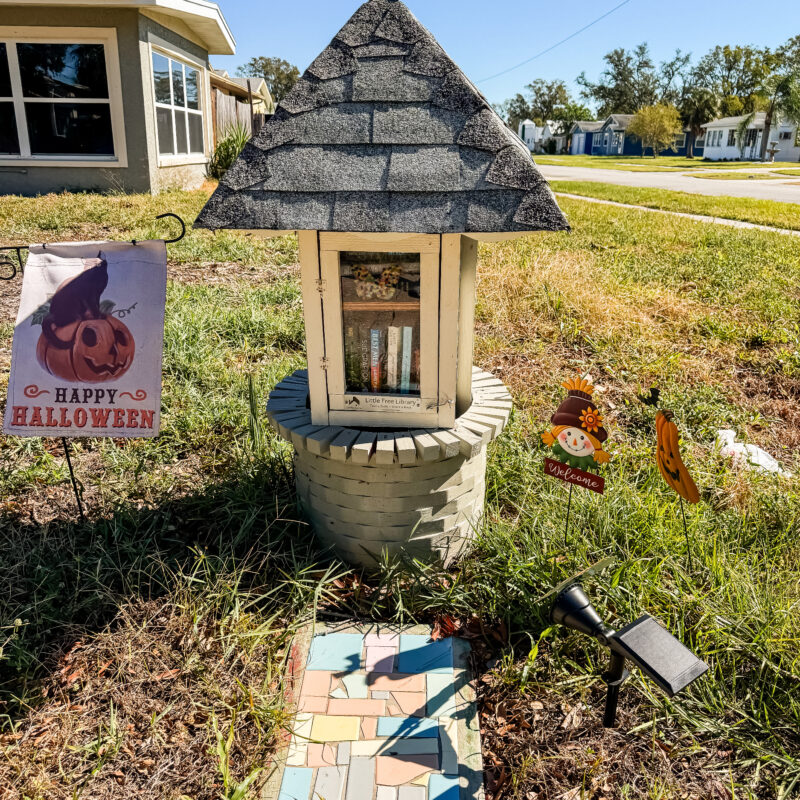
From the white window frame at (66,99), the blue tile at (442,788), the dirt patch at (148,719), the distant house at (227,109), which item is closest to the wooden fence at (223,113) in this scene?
the distant house at (227,109)

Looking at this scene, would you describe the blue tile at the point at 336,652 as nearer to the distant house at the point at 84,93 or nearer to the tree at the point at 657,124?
the distant house at the point at 84,93

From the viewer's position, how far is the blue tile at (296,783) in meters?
1.92

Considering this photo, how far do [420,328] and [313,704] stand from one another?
1422 mm

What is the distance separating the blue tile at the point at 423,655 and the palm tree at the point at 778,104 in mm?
52940

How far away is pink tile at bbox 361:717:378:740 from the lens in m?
2.14

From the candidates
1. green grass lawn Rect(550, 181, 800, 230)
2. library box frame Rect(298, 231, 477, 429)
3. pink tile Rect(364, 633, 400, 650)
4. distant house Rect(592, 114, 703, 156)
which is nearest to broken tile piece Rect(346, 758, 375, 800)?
pink tile Rect(364, 633, 400, 650)

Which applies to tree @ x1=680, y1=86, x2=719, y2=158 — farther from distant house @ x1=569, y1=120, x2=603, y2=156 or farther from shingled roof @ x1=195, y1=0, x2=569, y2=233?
shingled roof @ x1=195, y1=0, x2=569, y2=233

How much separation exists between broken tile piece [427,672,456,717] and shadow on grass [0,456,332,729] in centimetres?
59

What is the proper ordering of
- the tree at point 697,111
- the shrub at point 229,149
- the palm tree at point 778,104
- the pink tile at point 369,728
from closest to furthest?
the pink tile at point 369,728 → the shrub at point 229,149 → the palm tree at point 778,104 → the tree at point 697,111

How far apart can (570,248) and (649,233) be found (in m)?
1.77

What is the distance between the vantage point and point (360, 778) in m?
1.98

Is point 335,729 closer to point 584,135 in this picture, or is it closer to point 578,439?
point 578,439

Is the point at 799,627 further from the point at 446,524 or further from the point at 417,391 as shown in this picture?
the point at 417,391

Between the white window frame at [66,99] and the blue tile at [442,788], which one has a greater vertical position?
the white window frame at [66,99]
